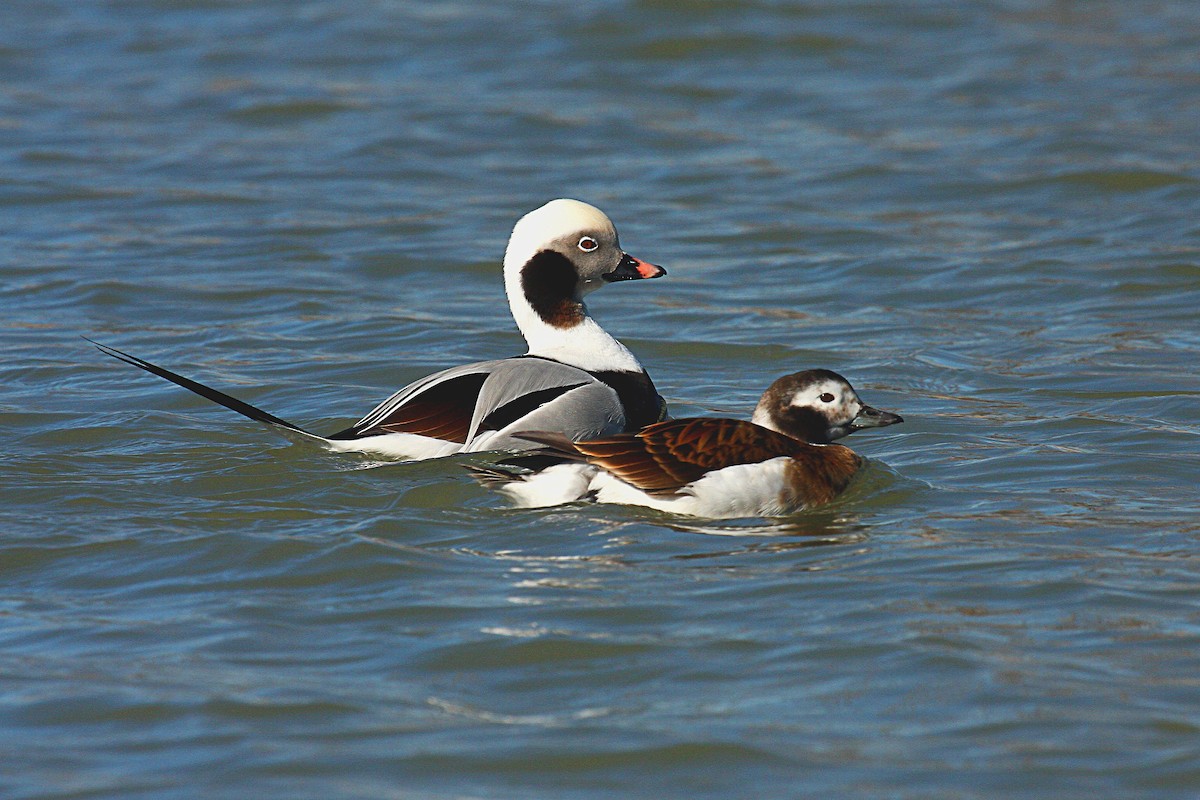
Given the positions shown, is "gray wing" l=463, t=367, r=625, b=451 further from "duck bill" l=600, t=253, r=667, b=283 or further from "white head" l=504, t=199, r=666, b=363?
"duck bill" l=600, t=253, r=667, b=283

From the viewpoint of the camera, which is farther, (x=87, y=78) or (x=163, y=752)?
(x=87, y=78)

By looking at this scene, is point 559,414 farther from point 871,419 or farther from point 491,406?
point 871,419

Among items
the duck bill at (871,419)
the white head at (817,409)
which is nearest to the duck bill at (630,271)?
the white head at (817,409)

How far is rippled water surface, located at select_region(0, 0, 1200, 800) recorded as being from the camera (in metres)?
4.59

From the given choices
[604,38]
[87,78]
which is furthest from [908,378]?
[87,78]

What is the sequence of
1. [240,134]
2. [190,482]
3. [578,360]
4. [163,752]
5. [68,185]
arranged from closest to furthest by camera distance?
[163,752]
[190,482]
[578,360]
[68,185]
[240,134]

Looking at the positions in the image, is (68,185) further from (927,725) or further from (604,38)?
(927,725)

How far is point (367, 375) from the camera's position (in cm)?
905

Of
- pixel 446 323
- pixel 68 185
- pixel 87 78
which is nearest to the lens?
pixel 446 323

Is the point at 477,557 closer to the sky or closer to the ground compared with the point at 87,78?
closer to the ground

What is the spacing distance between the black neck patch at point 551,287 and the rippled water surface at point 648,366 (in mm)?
1115

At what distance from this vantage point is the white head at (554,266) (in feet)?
25.4

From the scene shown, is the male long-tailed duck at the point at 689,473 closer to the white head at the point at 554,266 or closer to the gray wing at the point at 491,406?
the gray wing at the point at 491,406

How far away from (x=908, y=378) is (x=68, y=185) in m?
7.58
